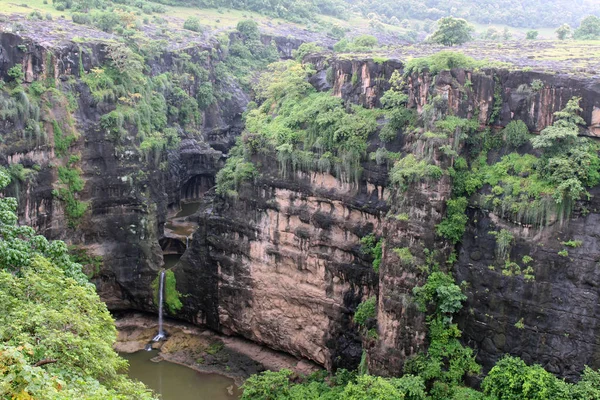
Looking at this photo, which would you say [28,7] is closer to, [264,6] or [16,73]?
[16,73]

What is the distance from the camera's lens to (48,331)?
15250 mm

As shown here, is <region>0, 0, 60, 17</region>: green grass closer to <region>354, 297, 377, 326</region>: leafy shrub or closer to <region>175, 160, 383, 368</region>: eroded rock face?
<region>175, 160, 383, 368</region>: eroded rock face

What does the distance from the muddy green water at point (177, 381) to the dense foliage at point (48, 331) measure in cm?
1278

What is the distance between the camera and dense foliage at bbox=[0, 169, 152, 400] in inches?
478

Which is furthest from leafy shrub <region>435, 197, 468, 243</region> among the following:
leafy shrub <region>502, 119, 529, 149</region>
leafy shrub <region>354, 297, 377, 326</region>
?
leafy shrub <region>354, 297, 377, 326</region>

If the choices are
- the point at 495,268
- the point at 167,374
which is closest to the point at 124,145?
the point at 167,374

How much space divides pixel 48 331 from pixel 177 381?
1786 centimetres

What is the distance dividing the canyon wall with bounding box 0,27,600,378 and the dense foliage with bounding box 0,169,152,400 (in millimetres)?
12450

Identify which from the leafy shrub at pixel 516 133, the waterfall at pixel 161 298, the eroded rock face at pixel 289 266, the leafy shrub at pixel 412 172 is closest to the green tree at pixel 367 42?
the eroded rock face at pixel 289 266

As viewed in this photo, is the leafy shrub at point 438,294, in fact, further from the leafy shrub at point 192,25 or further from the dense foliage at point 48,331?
the leafy shrub at point 192,25

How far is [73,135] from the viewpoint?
34.1m

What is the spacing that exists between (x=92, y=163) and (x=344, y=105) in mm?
14596

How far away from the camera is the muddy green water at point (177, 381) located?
3109 cm

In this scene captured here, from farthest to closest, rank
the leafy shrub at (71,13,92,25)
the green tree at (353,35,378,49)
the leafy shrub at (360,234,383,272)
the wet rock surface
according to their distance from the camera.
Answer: the leafy shrub at (71,13,92,25)
the green tree at (353,35,378,49)
the wet rock surface
the leafy shrub at (360,234,383,272)
